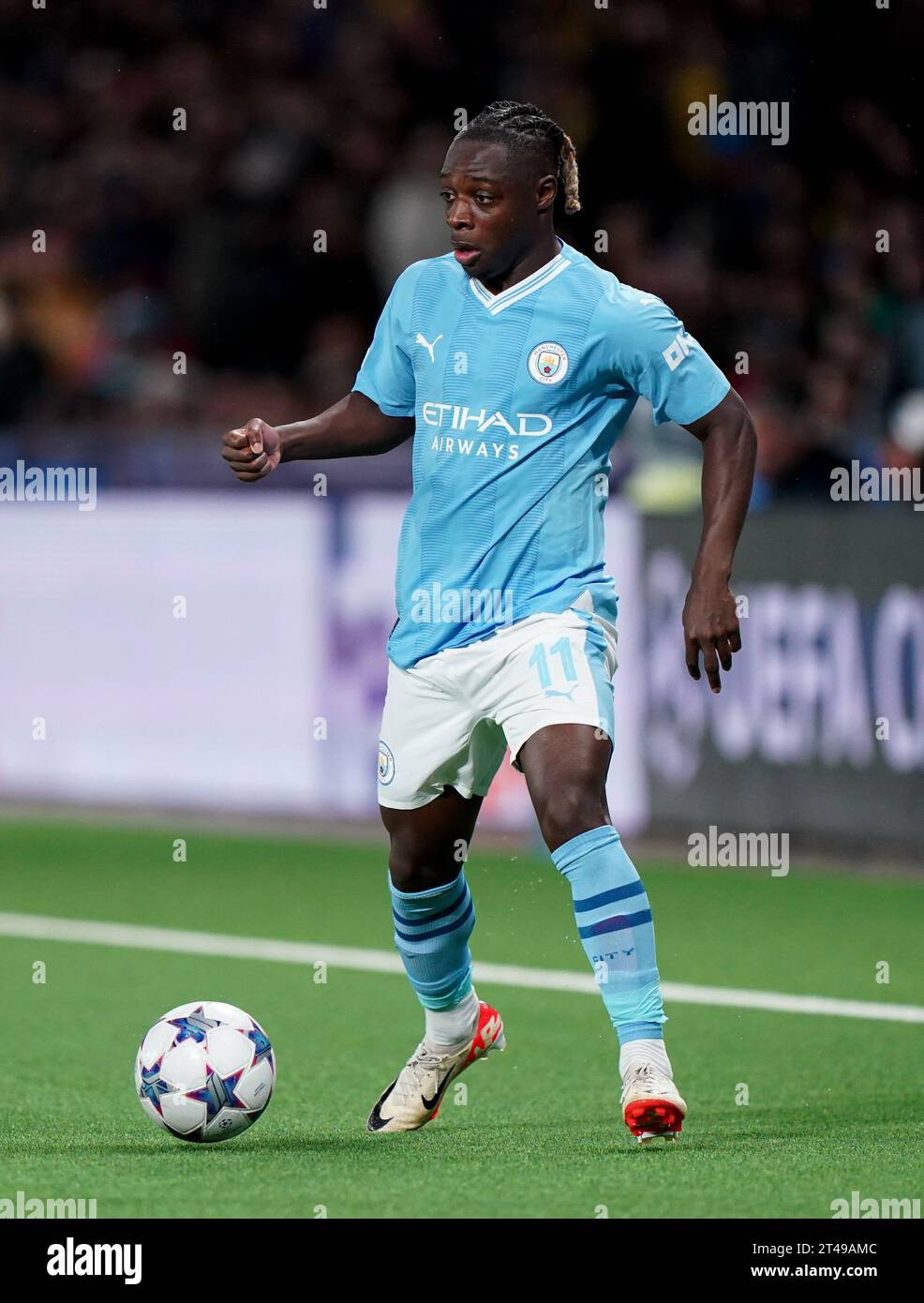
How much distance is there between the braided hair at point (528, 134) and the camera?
19.5 ft

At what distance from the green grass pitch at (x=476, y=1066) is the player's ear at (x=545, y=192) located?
2232mm

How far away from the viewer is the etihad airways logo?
5.97 meters

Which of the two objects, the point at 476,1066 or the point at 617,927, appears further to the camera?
the point at 476,1066

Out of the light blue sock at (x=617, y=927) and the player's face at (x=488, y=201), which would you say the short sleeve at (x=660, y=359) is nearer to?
the player's face at (x=488, y=201)

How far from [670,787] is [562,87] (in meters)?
5.81

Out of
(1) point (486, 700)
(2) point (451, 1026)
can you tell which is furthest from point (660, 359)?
(2) point (451, 1026)

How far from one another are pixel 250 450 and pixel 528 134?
1.01 metres

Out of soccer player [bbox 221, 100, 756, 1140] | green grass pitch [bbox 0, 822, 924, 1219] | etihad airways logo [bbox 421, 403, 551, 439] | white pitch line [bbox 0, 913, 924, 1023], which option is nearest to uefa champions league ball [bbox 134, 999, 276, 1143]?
green grass pitch [bbox 0, 822, 924, 1219]

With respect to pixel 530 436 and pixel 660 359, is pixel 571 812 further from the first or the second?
pixel 660 359

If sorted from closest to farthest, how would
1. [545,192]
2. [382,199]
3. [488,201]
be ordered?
[488,201] → [545,192] → [382,199]

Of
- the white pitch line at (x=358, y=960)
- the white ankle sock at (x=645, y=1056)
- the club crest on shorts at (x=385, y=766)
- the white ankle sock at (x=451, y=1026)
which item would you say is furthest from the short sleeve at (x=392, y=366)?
the white pitch line at (x=358, y=960)

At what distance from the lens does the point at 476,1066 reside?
716cm

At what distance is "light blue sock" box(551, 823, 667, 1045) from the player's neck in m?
1.35

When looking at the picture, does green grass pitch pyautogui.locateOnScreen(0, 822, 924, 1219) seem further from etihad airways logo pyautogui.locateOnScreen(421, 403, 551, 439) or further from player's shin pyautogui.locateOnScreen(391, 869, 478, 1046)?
etihad airways logo pyautogui.locateOnScreen(421, 403, 551, 439)
